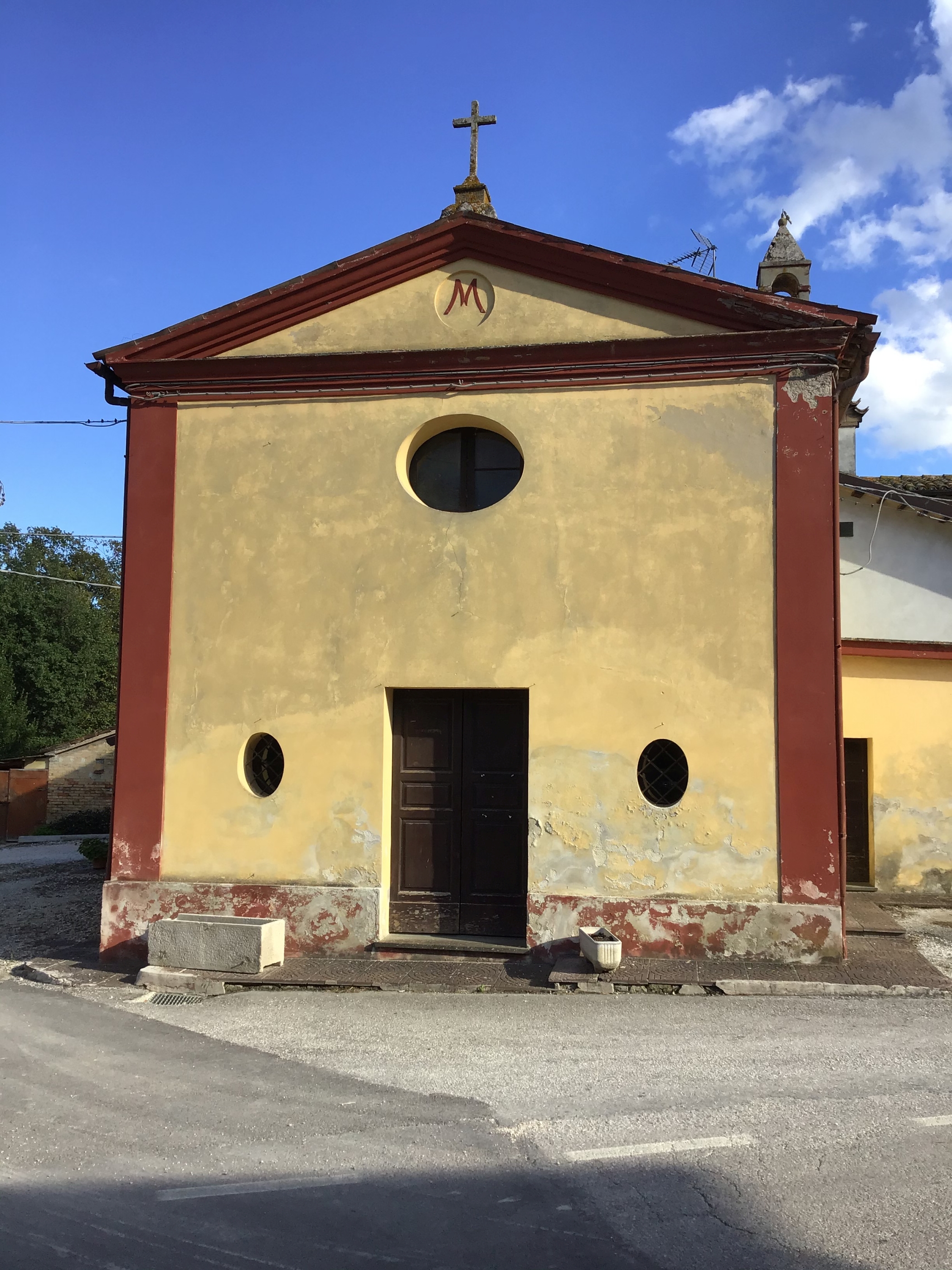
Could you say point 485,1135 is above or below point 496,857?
below

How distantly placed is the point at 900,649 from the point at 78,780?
65.8 ft

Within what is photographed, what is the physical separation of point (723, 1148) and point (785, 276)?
13.5m

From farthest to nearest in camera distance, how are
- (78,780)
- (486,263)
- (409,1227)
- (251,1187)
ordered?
(78,780) < (486,263) < (251,1187) < (409,1227)

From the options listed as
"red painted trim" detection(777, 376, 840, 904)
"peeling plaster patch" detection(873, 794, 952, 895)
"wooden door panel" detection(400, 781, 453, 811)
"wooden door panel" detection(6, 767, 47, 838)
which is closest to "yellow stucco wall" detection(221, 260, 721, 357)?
"red painted trim" detection(777, 376, 840, 904)

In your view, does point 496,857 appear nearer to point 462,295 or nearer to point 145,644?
point 145,644

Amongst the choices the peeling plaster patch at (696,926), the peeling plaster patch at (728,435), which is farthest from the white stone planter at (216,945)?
the peeling plaster patch at (728,435)

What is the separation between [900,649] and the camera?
11.2 metres

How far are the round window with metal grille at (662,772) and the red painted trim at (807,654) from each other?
0.78 m

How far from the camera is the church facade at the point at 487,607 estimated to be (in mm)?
7863

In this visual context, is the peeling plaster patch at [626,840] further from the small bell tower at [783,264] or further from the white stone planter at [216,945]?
the small bell tower at [783,264]

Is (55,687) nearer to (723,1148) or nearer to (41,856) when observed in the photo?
(41,856)

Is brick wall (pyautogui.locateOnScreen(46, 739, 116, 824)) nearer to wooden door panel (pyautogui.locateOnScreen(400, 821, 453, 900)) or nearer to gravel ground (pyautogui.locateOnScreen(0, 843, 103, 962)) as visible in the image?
gravel ground (pyautogui.locateOnScreen(0, 843, 103, 962))

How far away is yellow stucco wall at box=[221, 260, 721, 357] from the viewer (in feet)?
27.4

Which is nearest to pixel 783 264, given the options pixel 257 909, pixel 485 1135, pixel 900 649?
pixel 900 649
